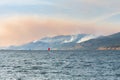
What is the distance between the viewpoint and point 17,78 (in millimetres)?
62562

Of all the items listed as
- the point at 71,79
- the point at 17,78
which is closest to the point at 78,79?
the point at 71,79

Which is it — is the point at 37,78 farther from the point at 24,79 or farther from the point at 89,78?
the point at 89,78

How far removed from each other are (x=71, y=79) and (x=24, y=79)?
8067 mm

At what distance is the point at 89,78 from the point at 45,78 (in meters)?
7.77

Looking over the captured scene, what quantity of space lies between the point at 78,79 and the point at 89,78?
2.38 metres

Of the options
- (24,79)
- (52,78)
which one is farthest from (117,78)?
(24,79)

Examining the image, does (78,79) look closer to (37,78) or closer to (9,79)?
(37,78)

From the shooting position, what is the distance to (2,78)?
2454 inches

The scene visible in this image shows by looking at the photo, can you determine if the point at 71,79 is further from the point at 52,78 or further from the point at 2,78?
the point at 2,78

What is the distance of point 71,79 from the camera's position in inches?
2414

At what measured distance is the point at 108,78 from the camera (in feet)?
207

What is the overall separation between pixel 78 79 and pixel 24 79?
30.5ft

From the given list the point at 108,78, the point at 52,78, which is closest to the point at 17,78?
the point at 52,78

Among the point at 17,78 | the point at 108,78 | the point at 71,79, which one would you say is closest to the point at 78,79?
the point at 71,79
